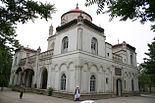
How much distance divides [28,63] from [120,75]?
59.1 ft

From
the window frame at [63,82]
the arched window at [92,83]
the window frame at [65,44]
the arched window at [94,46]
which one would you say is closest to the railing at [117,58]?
Result: the arched window at [94,46]

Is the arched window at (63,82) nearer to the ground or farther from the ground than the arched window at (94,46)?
nearer to the ground

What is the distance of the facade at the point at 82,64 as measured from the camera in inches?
597

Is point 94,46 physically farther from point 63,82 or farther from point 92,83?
point 63,82

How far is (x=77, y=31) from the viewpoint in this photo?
16.0 metres

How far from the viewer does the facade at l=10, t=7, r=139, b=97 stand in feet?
49.8

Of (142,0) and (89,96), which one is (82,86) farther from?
(142,0)

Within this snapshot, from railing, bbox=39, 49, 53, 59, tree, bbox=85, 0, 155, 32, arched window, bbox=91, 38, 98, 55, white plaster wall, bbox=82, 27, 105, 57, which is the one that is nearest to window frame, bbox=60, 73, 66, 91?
white plaster wall, bbox=82, 27, 105, 57

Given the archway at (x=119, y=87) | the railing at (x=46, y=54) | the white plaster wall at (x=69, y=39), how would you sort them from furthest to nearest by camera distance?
the archway at (x=119, y=87) < the railing at (x=46, y=54) < the white plaster wall at (x=69, y=39)

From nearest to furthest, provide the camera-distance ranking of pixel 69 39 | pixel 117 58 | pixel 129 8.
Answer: pixel 129 8
pixel 69 39
pixel 117 58

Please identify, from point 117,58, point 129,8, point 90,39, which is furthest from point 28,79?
point 129,8

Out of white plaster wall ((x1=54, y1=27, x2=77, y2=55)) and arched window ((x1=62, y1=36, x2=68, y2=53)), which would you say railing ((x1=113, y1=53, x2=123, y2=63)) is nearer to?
white plaster wall ((x1=54, y1=27, x2=77, y2=55))

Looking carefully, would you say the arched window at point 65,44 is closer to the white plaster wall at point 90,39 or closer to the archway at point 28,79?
the white plaster wall at point 90,39

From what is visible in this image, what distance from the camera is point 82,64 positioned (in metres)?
15.0
